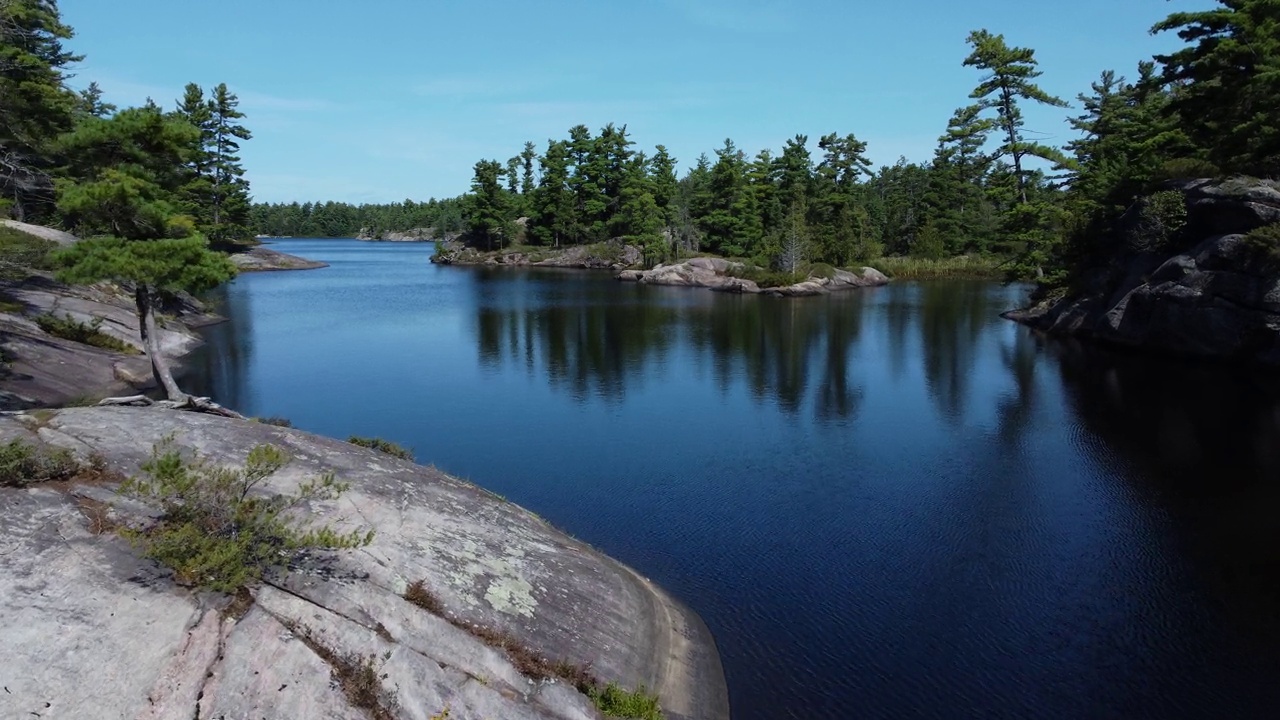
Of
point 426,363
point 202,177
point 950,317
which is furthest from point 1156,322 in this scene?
point 202,177

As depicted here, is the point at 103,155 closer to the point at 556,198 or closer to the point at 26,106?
the point at 26,106

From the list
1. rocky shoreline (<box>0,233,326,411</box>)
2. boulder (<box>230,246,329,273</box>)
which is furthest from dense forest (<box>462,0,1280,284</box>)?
rocky shoreline (<box>0,233,326,411</box>)

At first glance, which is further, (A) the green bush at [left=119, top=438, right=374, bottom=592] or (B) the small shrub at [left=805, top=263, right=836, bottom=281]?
(B) the small shrub at [left=805, top=263, right=836, bottom=281]

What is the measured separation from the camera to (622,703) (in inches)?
426

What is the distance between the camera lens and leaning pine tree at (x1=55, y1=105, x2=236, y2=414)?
1872 centimetres

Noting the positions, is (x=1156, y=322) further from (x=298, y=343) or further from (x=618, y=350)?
(x=298, y=343)

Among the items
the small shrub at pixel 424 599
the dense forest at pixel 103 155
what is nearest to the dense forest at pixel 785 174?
the dense forest at pixel 103 155

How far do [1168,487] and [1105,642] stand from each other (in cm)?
965

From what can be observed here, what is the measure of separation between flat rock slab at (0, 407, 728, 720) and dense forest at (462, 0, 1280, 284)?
36.1 m

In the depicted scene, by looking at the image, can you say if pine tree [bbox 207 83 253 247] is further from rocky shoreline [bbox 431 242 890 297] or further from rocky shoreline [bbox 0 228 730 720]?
rocky shoreline [bbox 0 228 730 720]

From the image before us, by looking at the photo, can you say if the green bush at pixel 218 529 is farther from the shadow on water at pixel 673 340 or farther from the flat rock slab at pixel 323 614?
the shadow on water at pixel 673 340

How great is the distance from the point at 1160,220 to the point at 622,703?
42316 mm

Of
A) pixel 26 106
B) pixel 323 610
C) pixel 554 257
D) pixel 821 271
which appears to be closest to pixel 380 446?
pixel 323 610

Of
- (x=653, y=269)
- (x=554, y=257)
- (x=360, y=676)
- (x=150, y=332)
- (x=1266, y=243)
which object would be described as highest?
(x=1266, y=243)
